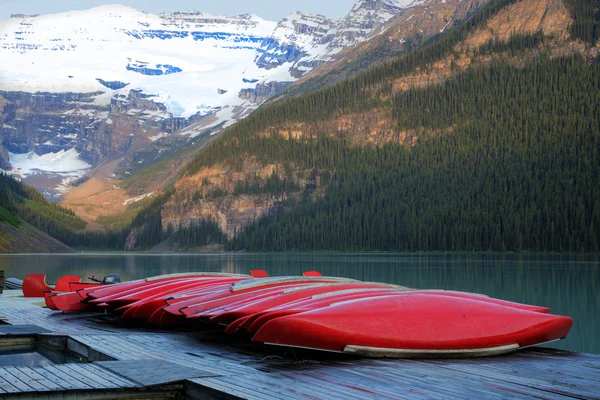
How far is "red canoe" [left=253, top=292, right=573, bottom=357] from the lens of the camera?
12742 millimetres

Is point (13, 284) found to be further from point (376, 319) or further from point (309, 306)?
point (376, 319)

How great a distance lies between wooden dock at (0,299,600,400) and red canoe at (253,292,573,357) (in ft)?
0.96

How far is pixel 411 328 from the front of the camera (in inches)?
521

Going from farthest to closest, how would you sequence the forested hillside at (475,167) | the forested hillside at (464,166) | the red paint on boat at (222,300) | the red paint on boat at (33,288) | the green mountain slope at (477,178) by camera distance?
the forested hillside at (464,166) → the forested hillside at (475,167) → the green mountain slope at (477,178) → the red paint on boat at (33,288) → the red paint on boat at (222,300)

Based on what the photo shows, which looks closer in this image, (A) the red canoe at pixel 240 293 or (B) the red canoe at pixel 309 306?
(B) the red canoe at pixel 309 306

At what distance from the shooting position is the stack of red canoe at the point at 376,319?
1280cm

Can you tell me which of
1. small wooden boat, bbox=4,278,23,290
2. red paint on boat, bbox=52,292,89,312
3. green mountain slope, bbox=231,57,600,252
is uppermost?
green mountain slope, bbox=231,57,600,252

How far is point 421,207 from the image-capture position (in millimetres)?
152250

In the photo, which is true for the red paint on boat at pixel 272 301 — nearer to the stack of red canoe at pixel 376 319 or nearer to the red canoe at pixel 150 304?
the stack of red canoe at pixel 376 319

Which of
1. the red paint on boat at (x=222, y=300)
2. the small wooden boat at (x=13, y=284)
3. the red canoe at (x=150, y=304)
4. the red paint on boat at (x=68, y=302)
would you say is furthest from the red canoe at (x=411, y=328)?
the small wooden boat at (x=13, y=284)

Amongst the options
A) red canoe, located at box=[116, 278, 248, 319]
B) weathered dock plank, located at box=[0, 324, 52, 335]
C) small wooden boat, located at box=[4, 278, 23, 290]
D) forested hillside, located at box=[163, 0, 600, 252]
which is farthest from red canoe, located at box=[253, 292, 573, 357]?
forested hillside, located at box=[163, 0, 600, 252]

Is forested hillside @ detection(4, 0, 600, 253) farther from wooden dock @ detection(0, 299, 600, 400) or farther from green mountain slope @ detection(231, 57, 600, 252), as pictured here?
wooden dock @ detection(0, 299, 600, 400)

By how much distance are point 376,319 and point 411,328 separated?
0.61 metres

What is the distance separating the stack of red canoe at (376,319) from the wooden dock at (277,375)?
0.33m
